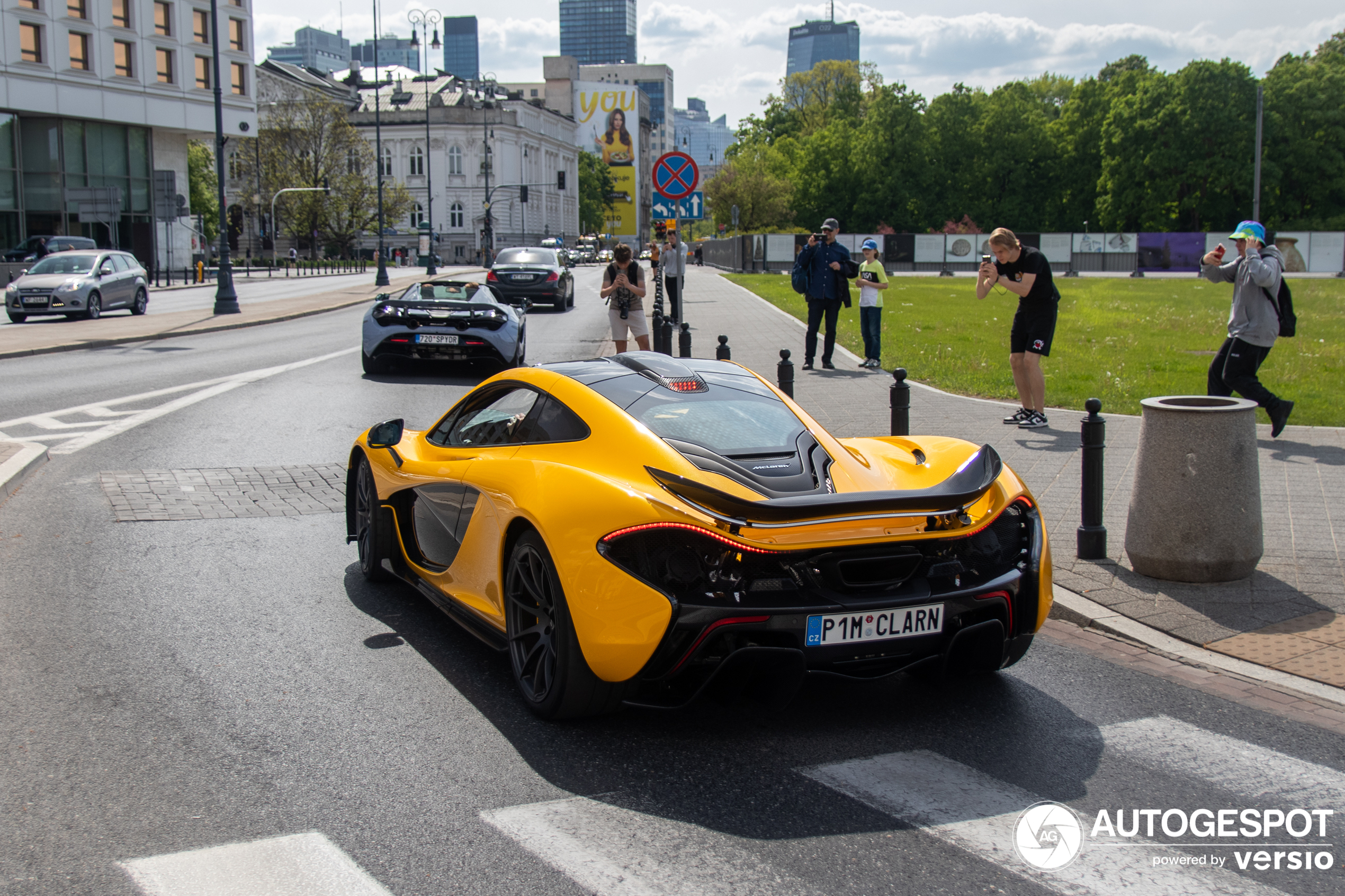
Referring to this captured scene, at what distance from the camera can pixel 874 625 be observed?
4113 mm

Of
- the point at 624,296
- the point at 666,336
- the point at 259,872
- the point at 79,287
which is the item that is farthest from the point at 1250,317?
the point at 79,287

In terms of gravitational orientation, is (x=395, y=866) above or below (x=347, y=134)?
below

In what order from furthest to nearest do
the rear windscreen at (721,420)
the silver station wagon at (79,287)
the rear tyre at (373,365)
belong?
the silver station wagon at (79,287)
the rear tyre at (373,365)
the rear windscreen at (721,420)

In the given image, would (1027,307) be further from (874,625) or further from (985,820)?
(985,820)

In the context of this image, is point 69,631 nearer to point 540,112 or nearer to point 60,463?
point 60,463

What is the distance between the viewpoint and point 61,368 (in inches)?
681

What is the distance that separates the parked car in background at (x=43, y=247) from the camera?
43312 millimetres

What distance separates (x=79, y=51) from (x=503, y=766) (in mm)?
60045

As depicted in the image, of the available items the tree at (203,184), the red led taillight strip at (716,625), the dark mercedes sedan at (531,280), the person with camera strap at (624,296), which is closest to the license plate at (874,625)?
the red led taillight strip at (716,625)

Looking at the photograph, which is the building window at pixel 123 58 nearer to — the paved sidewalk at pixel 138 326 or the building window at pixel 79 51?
the building window at pixel 79 51

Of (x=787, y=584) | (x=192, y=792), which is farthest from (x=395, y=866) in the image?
(x=787, y=584)

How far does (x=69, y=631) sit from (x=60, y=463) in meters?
4.94

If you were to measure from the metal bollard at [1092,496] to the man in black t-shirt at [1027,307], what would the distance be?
4.47 metres

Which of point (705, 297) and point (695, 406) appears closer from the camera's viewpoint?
point (695, 406)
